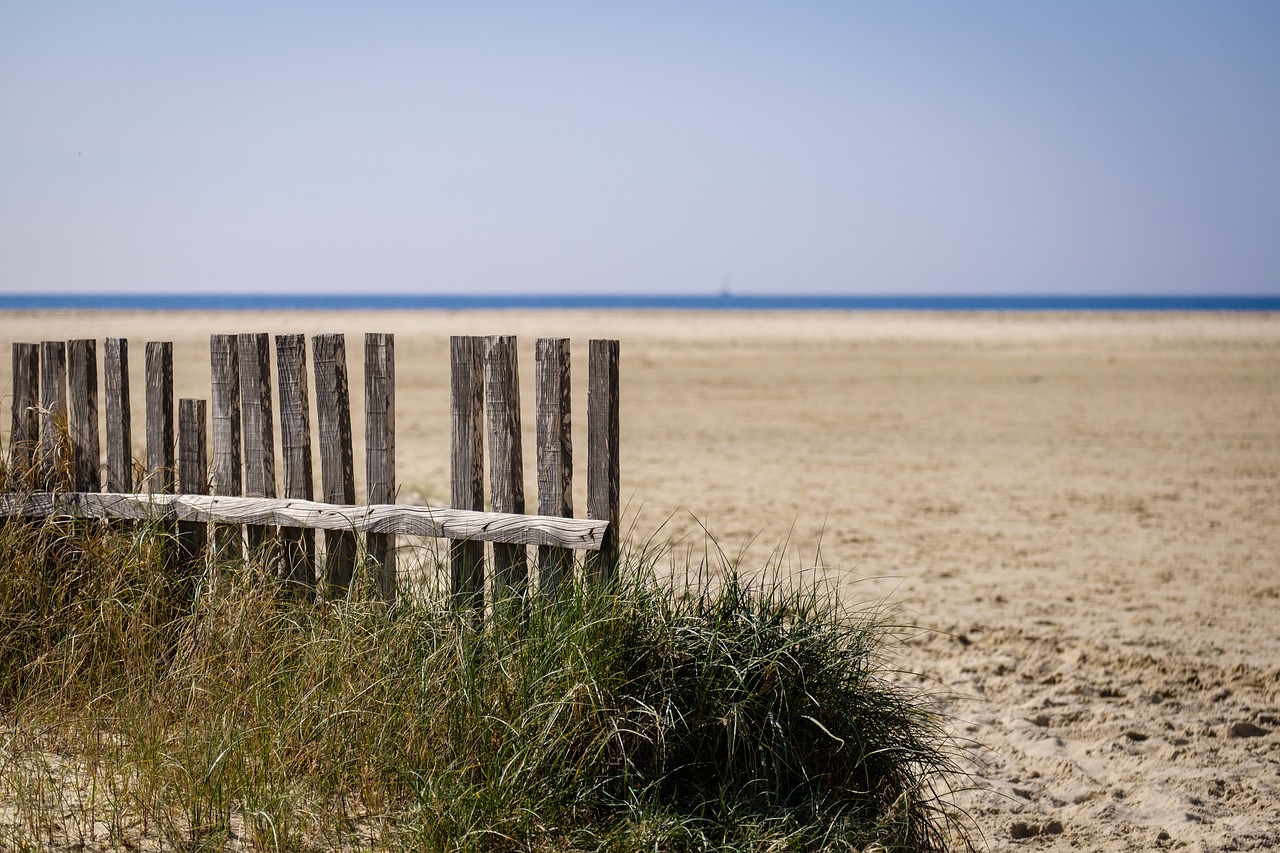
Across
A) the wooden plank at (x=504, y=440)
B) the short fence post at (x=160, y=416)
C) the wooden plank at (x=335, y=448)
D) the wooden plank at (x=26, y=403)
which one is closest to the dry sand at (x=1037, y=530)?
the wooden plank at (x=504, y=440)

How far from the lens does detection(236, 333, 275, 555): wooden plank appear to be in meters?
3.96

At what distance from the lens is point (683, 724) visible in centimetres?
298

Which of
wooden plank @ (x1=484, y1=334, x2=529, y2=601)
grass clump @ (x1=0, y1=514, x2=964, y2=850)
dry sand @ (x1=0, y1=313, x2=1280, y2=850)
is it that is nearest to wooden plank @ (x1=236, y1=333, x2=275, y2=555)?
grass clump @ (x1=0, y1=514, x2=964, y2=850)

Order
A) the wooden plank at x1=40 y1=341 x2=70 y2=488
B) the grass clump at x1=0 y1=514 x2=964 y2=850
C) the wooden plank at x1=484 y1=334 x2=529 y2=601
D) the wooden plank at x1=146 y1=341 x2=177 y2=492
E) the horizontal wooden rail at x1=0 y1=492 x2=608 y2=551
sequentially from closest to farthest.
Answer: the grass clump at x1=0 y1=514 x2=964 y2=850
the horizontal wooden rail at x1=0 y1=492 x2=608 y2=551
the wooden plank at x1=484 y1=334 x2=529 y2=601
the wooden plank at x1=146 y1=341 x2=177 y2=492
the wooden plank at x1=40 y1=341 x2=70 y2=488

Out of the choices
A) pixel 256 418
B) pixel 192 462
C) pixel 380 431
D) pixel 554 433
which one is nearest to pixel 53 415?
pixel 192 462

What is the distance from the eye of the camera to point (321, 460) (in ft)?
12.3

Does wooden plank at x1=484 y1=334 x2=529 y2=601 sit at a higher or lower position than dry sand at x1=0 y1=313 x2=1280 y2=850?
higher

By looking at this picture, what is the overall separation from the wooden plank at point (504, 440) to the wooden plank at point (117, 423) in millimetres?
1644

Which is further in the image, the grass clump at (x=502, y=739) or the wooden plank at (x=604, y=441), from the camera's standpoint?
the wooden plank at (x=604, y=441)

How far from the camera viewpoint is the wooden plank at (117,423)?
4.17 metres

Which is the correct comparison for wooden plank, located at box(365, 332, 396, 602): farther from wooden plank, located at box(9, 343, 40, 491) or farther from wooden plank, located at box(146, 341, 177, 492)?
wooden plank, located at box(9, 343, 40, 491)

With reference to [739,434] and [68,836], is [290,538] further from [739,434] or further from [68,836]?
[739,434]

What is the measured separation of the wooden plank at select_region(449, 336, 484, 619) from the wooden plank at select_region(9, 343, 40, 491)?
77.9 inches

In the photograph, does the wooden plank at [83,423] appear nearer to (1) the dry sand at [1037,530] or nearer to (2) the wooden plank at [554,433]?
(2) the wooden plank at [554,433]
